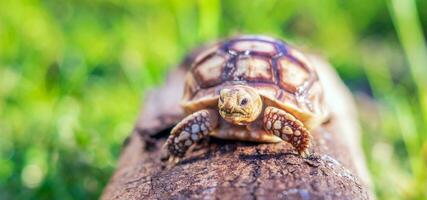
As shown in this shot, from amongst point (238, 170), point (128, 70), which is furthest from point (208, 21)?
point (238, 170)

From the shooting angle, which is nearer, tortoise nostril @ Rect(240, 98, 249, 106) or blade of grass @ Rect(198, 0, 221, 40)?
tortoise nostril @ Rect(240, 98, 249, 106)

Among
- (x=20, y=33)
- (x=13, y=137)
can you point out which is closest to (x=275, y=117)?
(x=13, y=137)

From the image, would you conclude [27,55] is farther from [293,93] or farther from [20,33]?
[293,93]

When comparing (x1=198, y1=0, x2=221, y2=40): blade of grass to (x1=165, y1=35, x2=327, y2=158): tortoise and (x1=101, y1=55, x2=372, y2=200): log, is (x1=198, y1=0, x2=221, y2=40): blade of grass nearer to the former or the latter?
(x1=101, y1=55, x2=372, y2=200): log

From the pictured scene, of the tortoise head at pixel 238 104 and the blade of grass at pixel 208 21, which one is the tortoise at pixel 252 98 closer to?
the tortoise head at pixel 238 104

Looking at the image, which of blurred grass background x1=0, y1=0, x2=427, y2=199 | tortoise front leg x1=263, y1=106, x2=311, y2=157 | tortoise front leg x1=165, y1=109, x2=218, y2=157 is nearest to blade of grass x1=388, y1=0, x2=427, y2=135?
blurred grass background x1=0, y1=0, x2=427, y2=199

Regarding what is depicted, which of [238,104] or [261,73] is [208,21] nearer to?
[261,73]

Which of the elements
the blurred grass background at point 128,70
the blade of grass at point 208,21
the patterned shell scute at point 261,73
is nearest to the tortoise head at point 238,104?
the patterned shell scute at point 261,73
